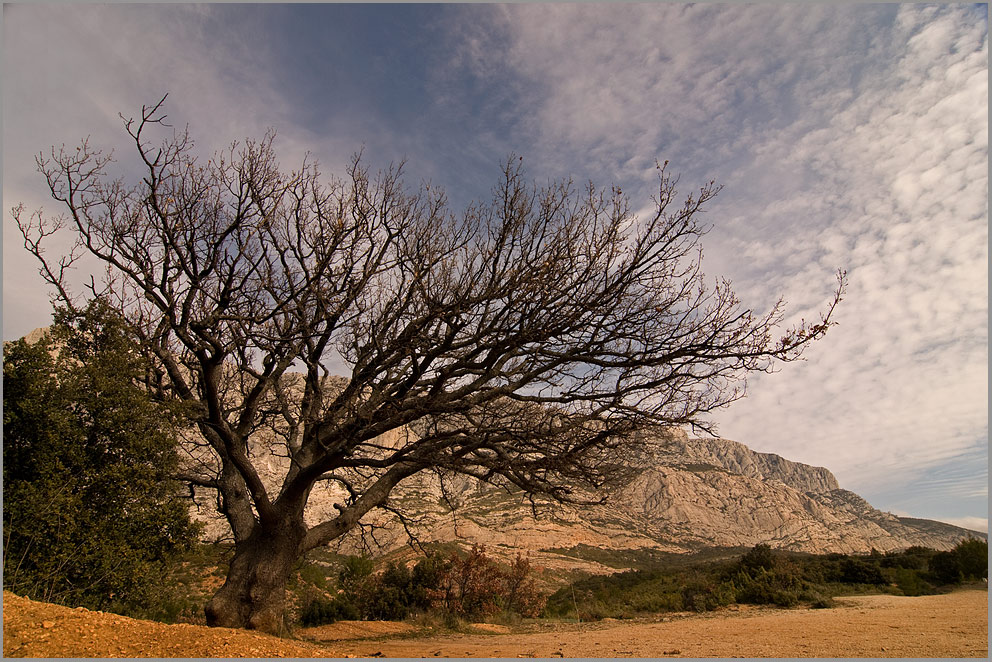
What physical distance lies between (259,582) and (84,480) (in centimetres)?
327

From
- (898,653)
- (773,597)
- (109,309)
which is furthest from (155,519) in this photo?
(773,597)

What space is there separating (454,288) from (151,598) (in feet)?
22.1

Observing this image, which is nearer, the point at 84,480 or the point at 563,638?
the point at 84,480

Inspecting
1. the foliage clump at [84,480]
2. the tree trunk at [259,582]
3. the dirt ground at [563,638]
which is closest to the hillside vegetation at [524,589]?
the dirt ground at [563,638]

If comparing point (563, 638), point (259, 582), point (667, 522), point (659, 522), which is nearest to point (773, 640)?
point (563, 638)

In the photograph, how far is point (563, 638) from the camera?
977 cm

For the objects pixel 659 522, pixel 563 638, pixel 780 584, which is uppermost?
pixel 659 522

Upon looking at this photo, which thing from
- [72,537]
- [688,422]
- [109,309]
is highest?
[109,309]

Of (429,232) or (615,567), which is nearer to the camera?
(429,232)

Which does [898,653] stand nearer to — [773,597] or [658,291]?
[658,291]

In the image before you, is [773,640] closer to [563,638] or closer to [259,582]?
[563,638]

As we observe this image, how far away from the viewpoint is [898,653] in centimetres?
619

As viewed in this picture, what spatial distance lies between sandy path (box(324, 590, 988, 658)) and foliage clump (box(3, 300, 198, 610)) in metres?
3.32

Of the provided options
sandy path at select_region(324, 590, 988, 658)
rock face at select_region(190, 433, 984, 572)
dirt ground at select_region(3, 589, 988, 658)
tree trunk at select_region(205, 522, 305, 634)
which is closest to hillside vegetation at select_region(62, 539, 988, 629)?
dirt ground at select_region(3, 589, 988, 658)
